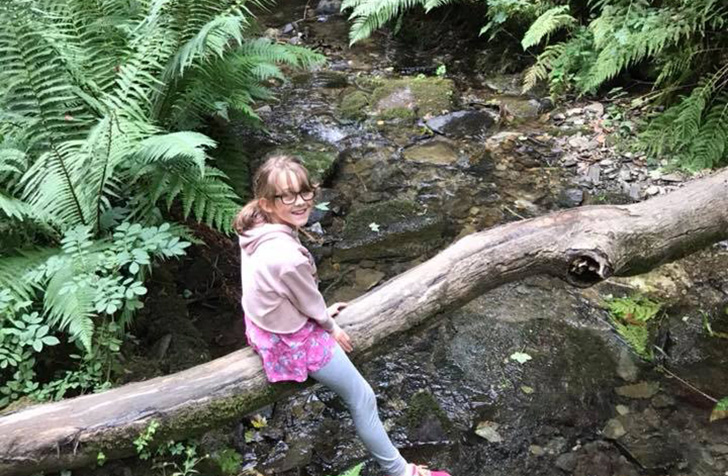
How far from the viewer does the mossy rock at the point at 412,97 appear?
21.1ft

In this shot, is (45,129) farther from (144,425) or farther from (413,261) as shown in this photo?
(413,261)

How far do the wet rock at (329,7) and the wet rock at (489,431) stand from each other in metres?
7.26

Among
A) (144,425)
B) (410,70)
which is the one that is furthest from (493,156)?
(144,425)

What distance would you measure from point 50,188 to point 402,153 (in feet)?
11.2

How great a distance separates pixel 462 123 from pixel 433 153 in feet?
2.09

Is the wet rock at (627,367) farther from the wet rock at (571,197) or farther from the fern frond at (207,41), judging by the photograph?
the fern frond at (207,41)

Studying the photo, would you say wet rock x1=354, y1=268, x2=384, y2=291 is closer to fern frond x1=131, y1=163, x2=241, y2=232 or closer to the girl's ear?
fern frond x1=131, y1=163, x2=241, y2=232

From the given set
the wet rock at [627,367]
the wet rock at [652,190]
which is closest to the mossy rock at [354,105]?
the wet rock at [652,190]

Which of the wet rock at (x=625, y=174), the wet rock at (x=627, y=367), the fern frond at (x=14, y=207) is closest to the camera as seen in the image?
the fern frond at (x=14, y=207)

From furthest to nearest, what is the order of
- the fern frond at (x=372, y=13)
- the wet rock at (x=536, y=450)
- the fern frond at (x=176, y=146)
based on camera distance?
the fern frond at (x=372, y=13)
the wet rock at (x=536, y=450)
the fern frond at (x=176, y=146)

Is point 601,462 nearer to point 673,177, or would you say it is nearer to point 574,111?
point 673,177

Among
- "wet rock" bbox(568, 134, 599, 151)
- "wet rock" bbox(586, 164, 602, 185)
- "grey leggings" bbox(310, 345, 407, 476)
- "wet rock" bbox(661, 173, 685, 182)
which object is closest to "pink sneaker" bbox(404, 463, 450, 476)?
"grey leggings" bbox(310, 345, 407, 476)

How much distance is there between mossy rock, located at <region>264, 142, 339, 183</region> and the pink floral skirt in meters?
2.78

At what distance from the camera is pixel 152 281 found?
3740mm
